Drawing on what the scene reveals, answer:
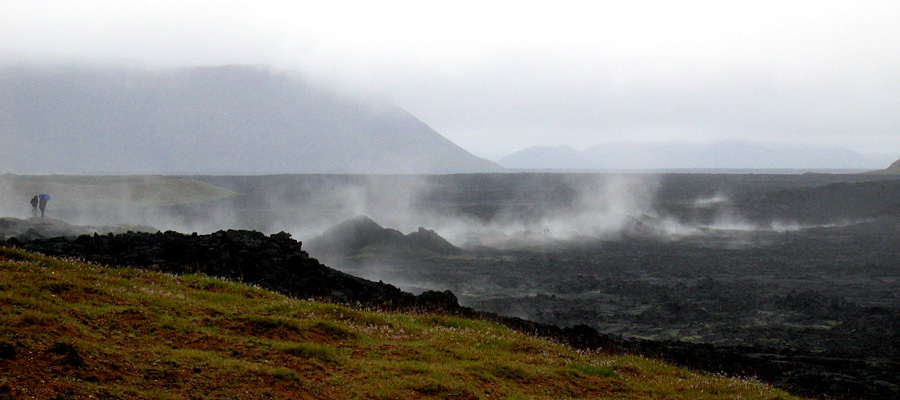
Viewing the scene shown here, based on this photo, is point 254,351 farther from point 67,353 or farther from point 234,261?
point 234,261

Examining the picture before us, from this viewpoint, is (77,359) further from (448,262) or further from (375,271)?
(448,262)

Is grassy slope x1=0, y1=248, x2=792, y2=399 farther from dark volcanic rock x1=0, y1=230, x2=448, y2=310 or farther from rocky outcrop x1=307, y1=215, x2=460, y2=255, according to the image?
rocky outcrop x1=307, y1=215, x2=460, y2=255

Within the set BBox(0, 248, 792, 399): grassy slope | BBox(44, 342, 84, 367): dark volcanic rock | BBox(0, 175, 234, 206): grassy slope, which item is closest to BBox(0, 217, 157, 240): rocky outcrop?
BBox(0, 248, 792, 399): grassy slope

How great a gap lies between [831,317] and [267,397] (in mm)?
33937

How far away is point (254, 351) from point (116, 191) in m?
126

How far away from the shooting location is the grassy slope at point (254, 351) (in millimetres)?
11555

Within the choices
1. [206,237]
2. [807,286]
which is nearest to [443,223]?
[807,286]

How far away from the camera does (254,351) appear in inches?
561

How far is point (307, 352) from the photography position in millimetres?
14664

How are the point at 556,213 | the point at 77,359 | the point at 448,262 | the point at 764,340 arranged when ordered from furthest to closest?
the point at 556,213 < the point at 448,262 < the point at 764,340 < the point at 77,359

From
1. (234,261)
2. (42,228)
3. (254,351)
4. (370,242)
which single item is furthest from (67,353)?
(370,242)

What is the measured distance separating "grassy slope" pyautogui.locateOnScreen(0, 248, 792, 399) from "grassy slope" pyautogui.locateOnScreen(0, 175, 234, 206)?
97427 mm

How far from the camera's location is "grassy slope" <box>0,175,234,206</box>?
117812 millimetres

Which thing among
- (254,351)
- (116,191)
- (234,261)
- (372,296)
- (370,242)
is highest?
(116,191)
